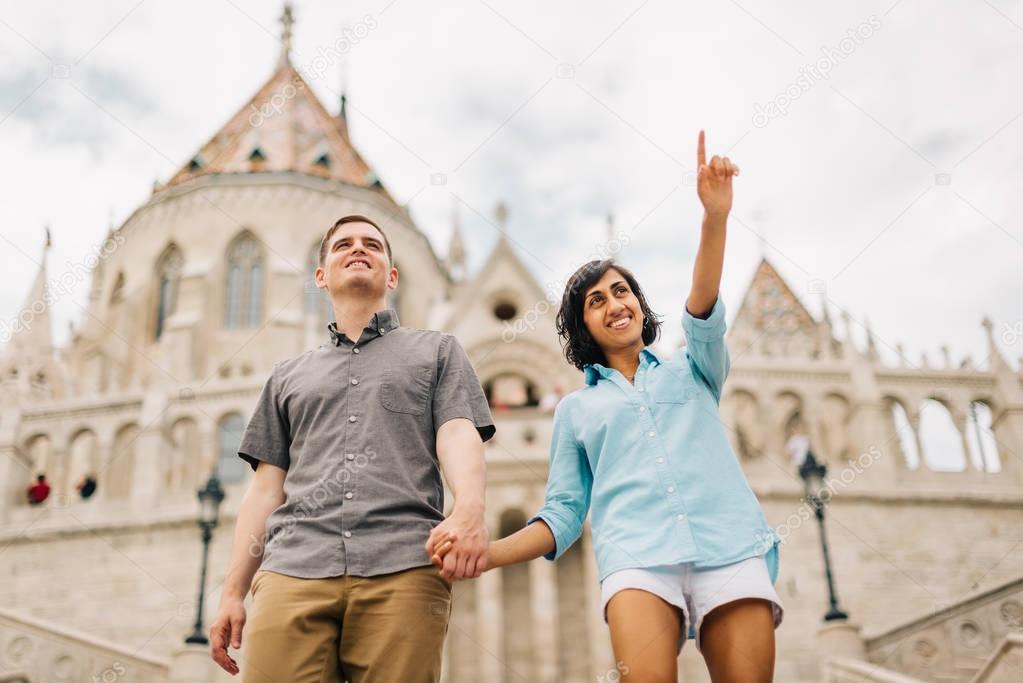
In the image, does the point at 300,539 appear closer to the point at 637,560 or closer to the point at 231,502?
the point at 637,560

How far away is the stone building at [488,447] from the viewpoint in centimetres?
1598

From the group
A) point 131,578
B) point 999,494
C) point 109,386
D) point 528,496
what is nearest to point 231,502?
point 131,578

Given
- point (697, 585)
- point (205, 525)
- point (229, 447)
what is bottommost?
point (697, 585)

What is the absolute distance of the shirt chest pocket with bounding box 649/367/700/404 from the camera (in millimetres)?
3342

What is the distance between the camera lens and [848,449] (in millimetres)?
23453

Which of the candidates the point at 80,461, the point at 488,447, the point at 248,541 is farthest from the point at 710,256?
the point at 80,461

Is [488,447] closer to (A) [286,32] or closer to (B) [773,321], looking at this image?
(B) [773,321]

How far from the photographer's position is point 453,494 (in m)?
2.93

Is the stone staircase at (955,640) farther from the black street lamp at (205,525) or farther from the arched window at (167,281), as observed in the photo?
the arched window at (167,281)

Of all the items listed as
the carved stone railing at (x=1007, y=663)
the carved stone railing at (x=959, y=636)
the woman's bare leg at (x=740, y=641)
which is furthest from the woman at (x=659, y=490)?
the carved stone railing at (x=959, y=636)

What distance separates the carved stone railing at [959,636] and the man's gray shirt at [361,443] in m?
9.79

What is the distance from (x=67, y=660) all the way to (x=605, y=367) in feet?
37.7

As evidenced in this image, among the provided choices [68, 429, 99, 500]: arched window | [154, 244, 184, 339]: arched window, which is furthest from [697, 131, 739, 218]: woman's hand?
[154, 244, 184, 339]: arched window

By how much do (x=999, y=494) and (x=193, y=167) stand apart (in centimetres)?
2447
